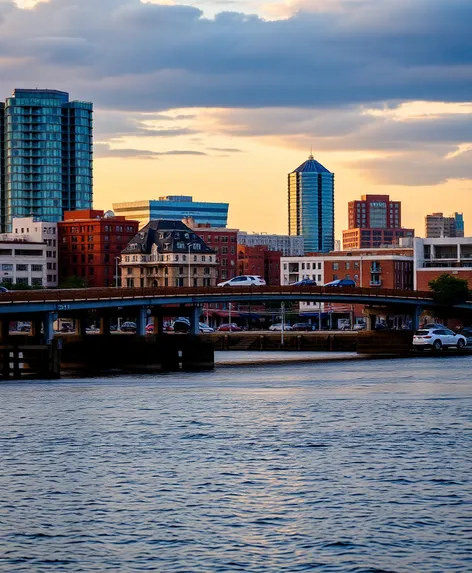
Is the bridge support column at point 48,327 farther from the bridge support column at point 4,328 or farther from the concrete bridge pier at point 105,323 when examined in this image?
the concrete bridge pier at point 105,323

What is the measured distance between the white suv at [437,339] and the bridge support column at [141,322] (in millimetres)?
30431

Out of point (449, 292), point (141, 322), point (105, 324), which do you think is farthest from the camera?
point (449, 292)

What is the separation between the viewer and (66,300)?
121m

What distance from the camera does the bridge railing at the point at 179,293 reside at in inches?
4659

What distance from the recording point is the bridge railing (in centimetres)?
11835

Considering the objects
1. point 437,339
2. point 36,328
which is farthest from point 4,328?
point 437,339

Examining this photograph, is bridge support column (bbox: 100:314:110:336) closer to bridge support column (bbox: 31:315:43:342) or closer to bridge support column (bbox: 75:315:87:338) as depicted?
bridge support column (bbox: 75:315:87:338)

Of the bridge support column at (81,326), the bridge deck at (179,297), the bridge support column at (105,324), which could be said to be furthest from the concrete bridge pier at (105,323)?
the bridge deck at (179,297)

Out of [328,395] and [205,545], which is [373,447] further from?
[328,395]

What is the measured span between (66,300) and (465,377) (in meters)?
40.8

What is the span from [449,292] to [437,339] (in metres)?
22.7

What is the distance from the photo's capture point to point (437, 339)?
465ft

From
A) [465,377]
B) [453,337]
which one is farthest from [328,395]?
[453,337]

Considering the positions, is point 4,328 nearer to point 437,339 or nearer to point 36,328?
point 36,328
